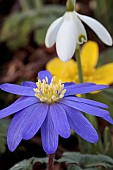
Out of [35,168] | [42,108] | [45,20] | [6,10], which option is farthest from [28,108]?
[6,10]

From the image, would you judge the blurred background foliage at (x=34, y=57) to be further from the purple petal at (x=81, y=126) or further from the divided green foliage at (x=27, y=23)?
the purple petal at (x=81, y=126)

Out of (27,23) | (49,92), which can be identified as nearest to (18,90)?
(49,92)

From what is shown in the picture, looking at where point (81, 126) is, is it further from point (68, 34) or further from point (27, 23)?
point (27, 23)

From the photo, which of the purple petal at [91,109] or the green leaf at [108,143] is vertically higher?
the purple petal at [91,109]

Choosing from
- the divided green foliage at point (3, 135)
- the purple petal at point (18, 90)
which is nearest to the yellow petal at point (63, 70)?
the divided green foliage at point (3, 135)

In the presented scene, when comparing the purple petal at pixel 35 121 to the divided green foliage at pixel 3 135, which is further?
the divided green foliage at pixel 3 135

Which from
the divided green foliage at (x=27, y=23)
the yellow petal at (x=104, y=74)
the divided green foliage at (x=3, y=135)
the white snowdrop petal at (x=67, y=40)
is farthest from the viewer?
the divided green foliage at (x=27, y=23)
